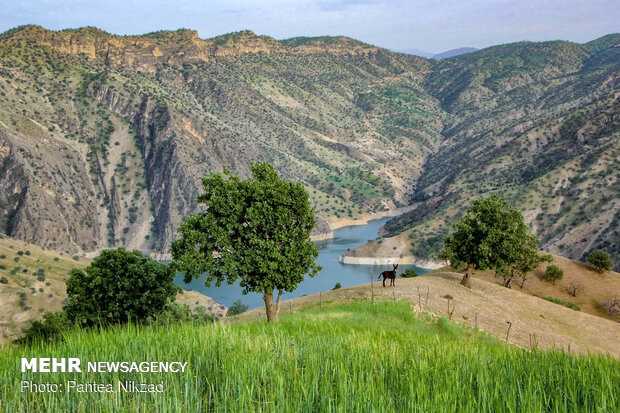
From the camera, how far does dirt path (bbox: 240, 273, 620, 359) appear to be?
30.8m

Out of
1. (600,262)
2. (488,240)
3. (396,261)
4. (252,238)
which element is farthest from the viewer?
(396,261)

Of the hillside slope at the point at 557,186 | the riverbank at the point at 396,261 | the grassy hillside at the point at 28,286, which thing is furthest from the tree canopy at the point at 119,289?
the riverbank at the point at 396,261

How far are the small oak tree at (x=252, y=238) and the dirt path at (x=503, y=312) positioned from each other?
4.05 m

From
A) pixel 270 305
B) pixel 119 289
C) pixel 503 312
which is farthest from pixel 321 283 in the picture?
pixel 270 305

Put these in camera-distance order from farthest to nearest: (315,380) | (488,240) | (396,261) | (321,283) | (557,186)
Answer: (396,261), (321,283), (557,186), (488,240), (315,380)

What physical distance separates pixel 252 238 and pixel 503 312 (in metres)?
21.9

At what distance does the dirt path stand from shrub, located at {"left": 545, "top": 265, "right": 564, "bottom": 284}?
2214 cm

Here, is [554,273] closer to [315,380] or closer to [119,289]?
[119,289]

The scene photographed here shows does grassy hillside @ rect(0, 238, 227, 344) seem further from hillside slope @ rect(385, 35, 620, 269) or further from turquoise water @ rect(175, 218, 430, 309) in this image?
hillside slope @ rect(385, 35, 620, 269)

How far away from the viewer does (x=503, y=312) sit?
114 ft

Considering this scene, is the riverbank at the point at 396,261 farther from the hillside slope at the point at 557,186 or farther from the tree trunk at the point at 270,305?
the tree trunk at the point at 270,305

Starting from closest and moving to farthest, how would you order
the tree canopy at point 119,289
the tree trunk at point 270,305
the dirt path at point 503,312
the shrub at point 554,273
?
the tree trunk at point 270,305, the dirt path at point 503,312, the tree canopy at point 119,289, the shrub at point 554,273

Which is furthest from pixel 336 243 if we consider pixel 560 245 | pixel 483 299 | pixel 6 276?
pixel 483 299

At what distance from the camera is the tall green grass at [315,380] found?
4.58m
